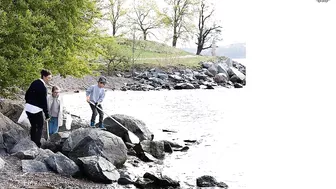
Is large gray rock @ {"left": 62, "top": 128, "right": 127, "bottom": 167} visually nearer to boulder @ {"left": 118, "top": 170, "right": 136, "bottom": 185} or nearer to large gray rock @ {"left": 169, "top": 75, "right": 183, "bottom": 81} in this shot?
boulder @ {"left": 118, "top": 170, "right": 136, "bottom": 185}

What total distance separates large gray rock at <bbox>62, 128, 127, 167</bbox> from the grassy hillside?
35699 millimetres

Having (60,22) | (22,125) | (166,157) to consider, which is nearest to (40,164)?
(22,125)

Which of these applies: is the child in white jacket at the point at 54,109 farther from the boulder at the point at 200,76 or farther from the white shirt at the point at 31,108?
the boulder at the point at 200,76

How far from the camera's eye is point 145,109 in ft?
70.6

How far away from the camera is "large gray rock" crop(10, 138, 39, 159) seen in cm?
782

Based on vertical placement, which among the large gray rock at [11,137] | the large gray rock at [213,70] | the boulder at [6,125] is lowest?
the large gray rock at [11,137]

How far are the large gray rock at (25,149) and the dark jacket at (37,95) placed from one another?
665 millimetres

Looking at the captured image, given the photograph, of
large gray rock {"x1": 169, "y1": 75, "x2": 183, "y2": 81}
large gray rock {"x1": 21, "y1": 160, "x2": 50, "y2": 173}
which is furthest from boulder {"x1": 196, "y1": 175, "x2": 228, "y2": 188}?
large gray rock {"x1": 169, "y1": 75, "x2": 183, "y2": 81}

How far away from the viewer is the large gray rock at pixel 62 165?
24.5 ft

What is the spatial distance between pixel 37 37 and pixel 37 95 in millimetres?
5062

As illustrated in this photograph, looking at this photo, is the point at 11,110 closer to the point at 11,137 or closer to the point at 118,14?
the point at 11,137

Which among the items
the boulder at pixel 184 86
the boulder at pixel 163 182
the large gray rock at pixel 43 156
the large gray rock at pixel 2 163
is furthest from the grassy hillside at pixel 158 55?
the large gray rock at pixel 2 163

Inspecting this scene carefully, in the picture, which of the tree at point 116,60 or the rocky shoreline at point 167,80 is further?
the tree at point 116,60

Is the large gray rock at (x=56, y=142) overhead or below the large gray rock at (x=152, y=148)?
overhead
